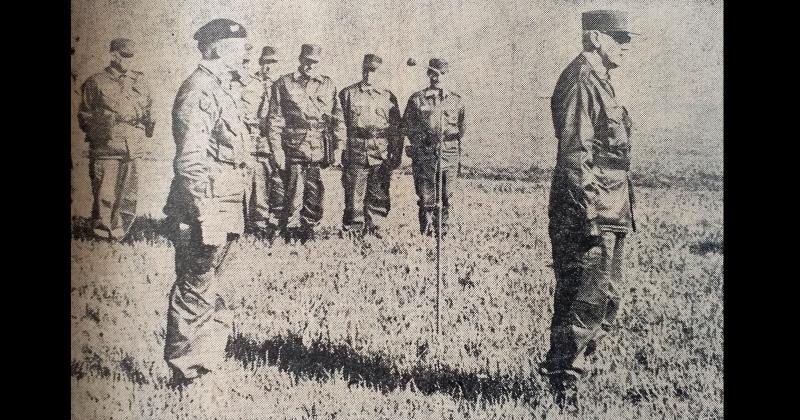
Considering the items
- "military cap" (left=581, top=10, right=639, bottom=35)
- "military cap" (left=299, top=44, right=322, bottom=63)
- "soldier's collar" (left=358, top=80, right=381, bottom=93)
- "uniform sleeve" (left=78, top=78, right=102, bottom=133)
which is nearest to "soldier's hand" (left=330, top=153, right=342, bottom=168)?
"soldier's collar" (left=358, top=80, right=381, bottom=93)

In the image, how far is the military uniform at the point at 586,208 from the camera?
2.13 meters

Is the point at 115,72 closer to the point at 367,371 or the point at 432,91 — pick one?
the point at 432,91

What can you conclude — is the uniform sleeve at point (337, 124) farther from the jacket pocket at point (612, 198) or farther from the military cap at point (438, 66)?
the jacket pocket at point (612, 198)

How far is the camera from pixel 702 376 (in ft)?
7.01

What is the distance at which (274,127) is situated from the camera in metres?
2.16

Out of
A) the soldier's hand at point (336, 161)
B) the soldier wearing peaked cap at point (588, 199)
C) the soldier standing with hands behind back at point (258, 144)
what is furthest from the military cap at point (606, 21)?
the soldier standing with hands behind back at point (258, 144)

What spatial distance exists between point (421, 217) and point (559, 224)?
1.74ft

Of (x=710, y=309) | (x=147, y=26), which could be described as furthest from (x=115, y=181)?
(x=710, y=309)

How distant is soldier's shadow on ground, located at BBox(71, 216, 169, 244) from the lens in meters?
2.16

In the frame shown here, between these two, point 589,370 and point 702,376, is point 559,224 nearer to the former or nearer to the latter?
point 589,370

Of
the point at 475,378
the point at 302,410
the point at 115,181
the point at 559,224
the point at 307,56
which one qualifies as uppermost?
the point at 307,56

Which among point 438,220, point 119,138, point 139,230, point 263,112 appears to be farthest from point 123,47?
point 438,220

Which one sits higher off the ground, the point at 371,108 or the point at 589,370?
the point at 371,108

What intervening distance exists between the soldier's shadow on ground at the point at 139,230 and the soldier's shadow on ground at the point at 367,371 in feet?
1.61
